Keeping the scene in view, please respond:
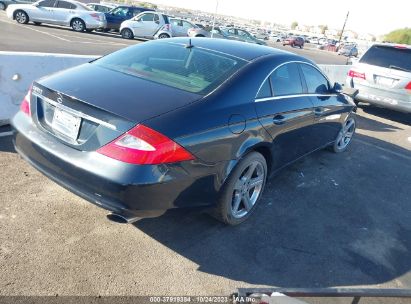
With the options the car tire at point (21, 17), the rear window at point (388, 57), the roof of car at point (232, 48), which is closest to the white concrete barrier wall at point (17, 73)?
the roof of car at point (232, 48)

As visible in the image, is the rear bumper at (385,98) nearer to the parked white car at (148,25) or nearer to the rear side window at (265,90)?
the rear side window at (265,90)

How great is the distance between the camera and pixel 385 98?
27.7 ft

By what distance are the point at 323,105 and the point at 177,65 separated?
7.41 ft

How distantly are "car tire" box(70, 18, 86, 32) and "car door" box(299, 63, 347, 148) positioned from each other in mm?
18224

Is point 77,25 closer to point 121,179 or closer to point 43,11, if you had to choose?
point 43,11

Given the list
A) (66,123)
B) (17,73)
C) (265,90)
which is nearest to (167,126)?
(66,123)

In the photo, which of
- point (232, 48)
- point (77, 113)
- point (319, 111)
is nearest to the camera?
point (77, 113)

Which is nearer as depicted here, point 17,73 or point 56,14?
point 17,73

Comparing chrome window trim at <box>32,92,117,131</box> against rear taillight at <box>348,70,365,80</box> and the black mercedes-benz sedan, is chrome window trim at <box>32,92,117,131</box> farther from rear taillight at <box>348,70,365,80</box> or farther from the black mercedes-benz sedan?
rear taillight at <box>348,70,365,80</box>

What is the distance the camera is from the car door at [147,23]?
20.5m

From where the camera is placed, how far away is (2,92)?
15.2 feet

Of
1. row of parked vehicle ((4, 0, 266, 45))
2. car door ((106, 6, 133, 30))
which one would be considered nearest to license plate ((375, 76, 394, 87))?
row of parked vehicle ((4, 0, 266, 45))

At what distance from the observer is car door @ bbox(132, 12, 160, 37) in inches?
806

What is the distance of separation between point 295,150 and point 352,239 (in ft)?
3.91
